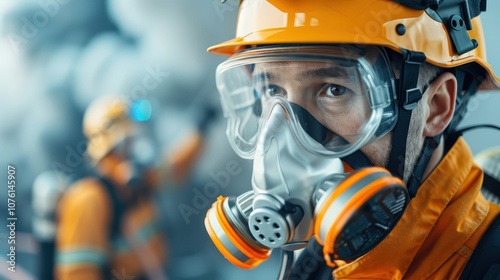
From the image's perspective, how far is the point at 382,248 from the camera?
1.26 m

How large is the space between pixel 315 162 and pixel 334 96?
0.55 ft

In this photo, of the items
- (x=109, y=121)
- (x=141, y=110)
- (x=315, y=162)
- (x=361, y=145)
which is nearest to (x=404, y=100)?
(x=361, y=145)

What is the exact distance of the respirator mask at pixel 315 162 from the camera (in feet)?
3.64

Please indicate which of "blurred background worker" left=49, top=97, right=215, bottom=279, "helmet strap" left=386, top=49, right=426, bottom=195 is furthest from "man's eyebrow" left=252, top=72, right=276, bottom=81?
"blurred background worker" left=49, top=97, right=215, bottom=279

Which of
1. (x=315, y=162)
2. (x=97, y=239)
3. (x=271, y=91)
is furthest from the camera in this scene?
(x=97, y=239)

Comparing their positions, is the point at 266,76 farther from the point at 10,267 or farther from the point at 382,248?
the point at 10,267

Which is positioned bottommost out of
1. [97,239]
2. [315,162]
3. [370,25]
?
[97,239]

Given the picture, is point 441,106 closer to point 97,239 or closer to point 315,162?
point 315,162

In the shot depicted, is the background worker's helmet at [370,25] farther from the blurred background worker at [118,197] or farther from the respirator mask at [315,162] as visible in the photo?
the blurred background worker at [118,197]

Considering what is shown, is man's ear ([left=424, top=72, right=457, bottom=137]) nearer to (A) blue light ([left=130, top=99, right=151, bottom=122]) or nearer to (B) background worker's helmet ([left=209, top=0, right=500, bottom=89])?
(B) background worker's helmet ([left=209, top=0, right=500, bottom=89])

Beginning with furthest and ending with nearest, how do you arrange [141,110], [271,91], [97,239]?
1. [141,110]
2. [97,239]
3. [271,91]

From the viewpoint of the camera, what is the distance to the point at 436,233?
1.26m

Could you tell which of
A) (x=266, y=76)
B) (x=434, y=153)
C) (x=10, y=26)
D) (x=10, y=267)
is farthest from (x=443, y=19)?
(x=10, y=267)

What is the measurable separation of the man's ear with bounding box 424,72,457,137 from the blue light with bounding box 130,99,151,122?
5.71 ft
